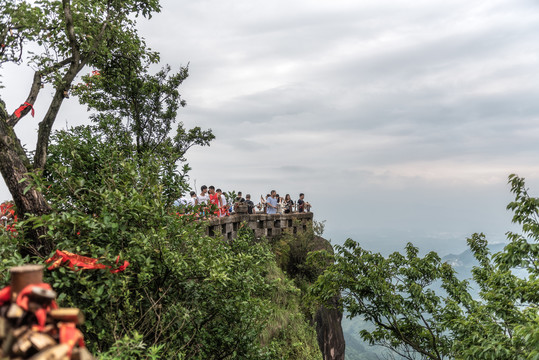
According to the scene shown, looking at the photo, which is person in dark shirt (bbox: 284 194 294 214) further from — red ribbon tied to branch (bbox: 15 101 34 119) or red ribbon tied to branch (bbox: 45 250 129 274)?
red ribbon tied to branch (bbox: 45 250 129 274)

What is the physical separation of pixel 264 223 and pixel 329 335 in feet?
20.5

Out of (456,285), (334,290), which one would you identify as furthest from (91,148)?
(456,285)

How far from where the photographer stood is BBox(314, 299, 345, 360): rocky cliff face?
653 inches

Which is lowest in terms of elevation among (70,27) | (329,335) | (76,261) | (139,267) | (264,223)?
(329,335)

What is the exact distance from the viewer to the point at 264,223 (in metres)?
19.7

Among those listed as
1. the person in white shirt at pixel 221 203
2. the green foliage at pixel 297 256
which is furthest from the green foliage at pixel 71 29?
the green foliage at pixel 297 256

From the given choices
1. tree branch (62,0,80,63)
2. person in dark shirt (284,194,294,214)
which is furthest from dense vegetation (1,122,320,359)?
person in dark shirt (284,194,294,214)

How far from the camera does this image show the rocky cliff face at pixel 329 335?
1659 cm

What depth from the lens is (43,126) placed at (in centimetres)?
832

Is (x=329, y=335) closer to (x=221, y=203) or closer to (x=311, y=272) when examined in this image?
(x=311, y=272)

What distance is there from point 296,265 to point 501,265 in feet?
41.1

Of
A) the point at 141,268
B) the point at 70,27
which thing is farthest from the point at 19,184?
the point at 70,27

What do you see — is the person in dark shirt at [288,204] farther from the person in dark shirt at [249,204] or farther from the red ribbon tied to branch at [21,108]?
the red ribbon tied to branch at [21,108]

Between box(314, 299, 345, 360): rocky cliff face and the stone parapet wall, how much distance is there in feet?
16.0
